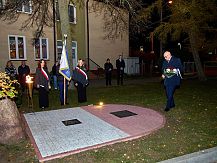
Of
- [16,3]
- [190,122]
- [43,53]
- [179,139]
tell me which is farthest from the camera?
[43,53]

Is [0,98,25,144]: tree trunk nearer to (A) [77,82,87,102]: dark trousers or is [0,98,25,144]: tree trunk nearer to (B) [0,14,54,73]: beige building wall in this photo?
(A) [77,82,87,102]: dark trousers

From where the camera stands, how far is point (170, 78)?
9.18 m

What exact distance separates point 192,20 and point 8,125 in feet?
47.5

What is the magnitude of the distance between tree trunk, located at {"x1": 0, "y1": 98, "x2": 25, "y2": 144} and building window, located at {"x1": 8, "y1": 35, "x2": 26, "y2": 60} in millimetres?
15464

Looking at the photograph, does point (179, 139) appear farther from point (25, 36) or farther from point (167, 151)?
point (25, 36)

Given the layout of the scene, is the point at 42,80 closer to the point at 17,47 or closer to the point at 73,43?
the point at 17,47

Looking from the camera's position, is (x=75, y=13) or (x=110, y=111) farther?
(x=75, y=13)

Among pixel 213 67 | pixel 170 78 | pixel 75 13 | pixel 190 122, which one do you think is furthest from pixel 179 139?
pixel 213 67

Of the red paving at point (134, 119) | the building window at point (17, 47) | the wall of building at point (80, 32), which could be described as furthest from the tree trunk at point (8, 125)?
the wall of building at point (80, 32)

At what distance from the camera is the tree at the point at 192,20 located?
17891 millimetres

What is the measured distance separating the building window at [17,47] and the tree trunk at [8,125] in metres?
15.5

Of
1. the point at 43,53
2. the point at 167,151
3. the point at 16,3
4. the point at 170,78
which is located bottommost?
the point at 167,151

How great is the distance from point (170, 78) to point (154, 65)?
960 inches

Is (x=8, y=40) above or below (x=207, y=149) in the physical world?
above
